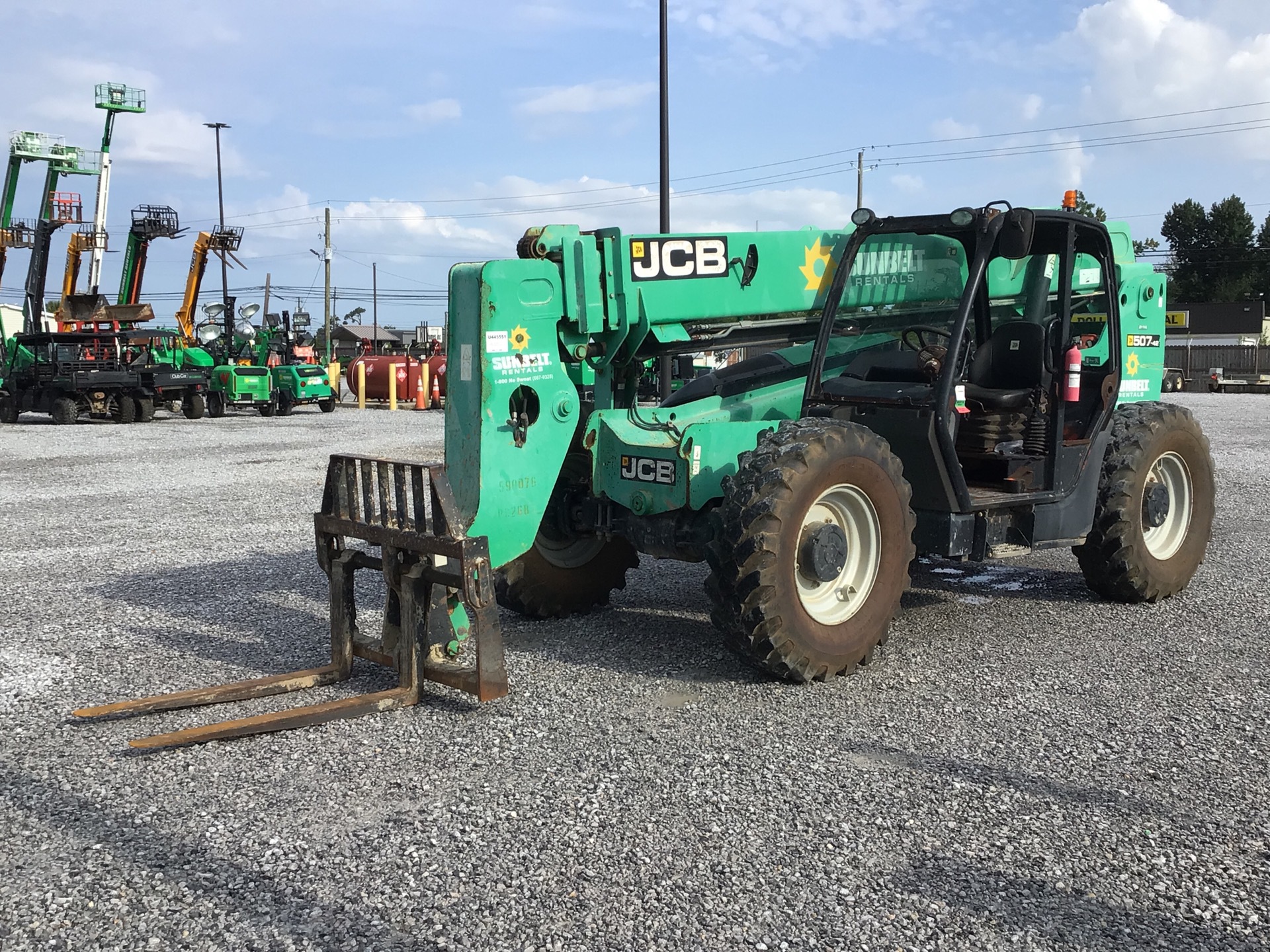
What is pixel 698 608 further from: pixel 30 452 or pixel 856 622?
pixel 30 452

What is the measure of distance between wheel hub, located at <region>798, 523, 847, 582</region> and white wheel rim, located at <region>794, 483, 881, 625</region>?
32 mm

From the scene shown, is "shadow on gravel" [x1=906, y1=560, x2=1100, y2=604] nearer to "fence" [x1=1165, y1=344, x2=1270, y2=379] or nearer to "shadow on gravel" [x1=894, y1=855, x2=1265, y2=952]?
"shadow on gravel" [x1=894, y1=855, x2=1265, y2=952]

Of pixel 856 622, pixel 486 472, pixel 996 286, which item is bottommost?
pixel 856 622

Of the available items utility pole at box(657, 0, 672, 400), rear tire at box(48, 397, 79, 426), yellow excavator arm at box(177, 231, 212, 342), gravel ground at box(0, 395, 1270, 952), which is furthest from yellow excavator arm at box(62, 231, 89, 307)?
gravel ground at box(0, 395, 1270, 952)

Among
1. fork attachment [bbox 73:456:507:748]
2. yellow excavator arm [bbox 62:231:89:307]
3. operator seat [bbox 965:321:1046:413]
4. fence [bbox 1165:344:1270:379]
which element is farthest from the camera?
fence [bbox 1165:344:1270:379]

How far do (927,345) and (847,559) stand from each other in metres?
1.79

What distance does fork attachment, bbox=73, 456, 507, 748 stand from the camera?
16.4ft

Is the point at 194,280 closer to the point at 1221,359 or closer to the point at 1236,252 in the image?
the point at 1221,359

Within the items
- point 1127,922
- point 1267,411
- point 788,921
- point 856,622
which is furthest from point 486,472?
point 1267,411

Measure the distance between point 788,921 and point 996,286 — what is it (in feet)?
15.9

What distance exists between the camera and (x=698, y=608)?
734 centimetres

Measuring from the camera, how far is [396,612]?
548cm

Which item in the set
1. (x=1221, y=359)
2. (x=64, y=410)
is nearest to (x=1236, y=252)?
(x=1221, y=359)

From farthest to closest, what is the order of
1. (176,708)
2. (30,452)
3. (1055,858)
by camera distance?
(30,452) < (176,708) < (1055,858)
